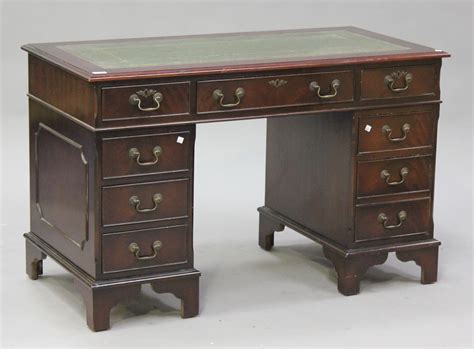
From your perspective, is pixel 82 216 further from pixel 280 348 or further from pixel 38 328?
pixel 280 348

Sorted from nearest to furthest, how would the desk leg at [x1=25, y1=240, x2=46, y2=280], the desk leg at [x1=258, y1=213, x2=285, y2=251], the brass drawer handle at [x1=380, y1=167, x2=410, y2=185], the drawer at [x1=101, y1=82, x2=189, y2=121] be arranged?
the drawer at [x1=101, y1=82, x2=189, y2=121], the brass drawer handle at [x1=380, y1=167, x2=410, y2=185], the desk leg at [x1=25, y1=240, x2=46, y2=280], the desk leg at [x1=258, y1=213, x2=285, y2=251]

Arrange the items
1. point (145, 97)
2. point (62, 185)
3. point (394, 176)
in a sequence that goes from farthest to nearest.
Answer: point (394, 176) → point (62, 185) → point (145, 97)

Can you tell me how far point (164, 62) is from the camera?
5.54m

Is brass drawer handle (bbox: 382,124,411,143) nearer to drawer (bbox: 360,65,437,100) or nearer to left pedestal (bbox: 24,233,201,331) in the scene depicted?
drawer (bbox: 360,65,437,100)

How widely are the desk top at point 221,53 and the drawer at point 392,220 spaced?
0.57 metres

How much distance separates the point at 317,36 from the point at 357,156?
66cm

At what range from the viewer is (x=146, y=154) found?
5.42 m

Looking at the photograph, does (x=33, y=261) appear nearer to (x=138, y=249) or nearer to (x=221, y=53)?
(x=138, y=249)

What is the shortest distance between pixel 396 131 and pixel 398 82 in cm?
19

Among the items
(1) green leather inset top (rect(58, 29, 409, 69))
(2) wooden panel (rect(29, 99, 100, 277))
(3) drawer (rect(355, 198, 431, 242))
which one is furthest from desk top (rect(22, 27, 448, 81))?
(3) drawer (rect(355, 198, 431, 242))

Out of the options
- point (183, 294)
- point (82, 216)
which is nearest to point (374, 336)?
point (183, 294)

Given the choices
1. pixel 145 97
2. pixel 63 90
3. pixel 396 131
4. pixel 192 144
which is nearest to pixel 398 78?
pixel 396 131

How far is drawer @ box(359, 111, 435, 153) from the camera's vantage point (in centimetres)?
578

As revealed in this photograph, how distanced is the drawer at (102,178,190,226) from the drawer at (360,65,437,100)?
78 centimetres
